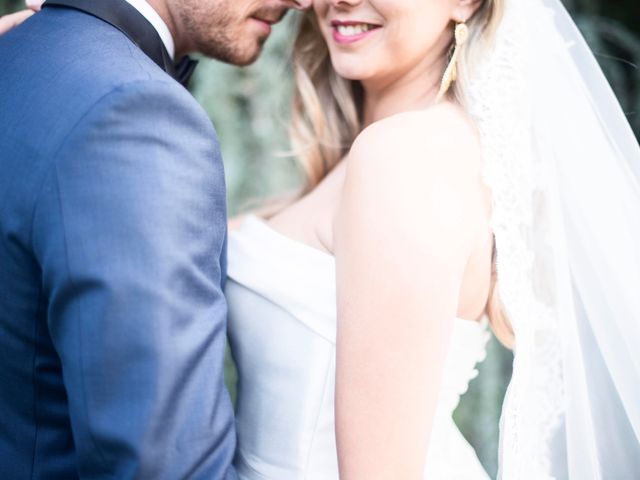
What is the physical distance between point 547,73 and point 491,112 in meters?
0.22

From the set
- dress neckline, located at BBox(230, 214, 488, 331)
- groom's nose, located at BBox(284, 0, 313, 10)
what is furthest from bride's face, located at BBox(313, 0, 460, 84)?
dress neckline, located at BBox(230, 214, 488, 331)

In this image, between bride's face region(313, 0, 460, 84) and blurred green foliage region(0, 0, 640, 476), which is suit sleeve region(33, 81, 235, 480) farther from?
blurred green foliage region(0, 0, 640, 476)

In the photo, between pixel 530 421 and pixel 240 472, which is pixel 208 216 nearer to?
pixel 240 472

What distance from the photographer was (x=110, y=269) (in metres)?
1.26

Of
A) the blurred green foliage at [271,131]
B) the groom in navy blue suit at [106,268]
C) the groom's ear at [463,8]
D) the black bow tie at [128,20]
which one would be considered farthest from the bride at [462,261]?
the blurred green foliage at [271,131]

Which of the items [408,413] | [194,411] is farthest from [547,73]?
[194,411]

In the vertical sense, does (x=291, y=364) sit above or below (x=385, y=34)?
below

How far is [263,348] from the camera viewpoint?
1.85 metres

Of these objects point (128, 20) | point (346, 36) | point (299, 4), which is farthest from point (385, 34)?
point (128, 20)

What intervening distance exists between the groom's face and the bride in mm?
213

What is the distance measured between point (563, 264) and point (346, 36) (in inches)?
31.2

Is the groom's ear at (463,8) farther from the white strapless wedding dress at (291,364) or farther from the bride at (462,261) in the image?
the white strapless wedding dress at (291,364)

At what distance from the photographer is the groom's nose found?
7.14 feet

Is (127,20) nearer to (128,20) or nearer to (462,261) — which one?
(128,20)
